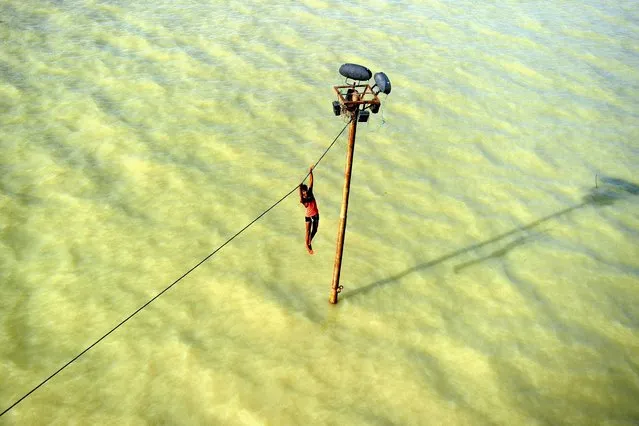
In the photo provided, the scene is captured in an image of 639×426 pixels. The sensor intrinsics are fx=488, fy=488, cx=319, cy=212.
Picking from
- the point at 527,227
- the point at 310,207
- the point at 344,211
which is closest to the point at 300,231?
the point at 310,207

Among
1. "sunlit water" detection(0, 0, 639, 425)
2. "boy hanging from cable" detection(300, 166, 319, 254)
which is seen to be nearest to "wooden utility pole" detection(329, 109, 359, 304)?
"boy hanging from cable" detection(300, 166, 319, 254)

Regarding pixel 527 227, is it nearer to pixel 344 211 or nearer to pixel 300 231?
pixel 300 231

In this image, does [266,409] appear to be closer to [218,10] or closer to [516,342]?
[516,342]

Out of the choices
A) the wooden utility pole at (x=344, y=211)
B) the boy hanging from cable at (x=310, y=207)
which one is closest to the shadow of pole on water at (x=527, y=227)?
the wooden utility pole at (x=344, y=211)

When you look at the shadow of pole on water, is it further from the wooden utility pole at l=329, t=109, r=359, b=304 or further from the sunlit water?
the wooden utility pole at l=329, t=109, r=359, b=304

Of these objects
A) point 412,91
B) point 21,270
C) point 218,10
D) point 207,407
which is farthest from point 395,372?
point 218,10
